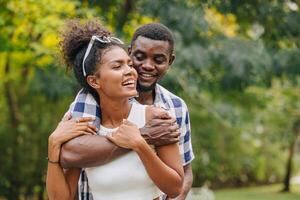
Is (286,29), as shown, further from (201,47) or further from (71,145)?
(71,145)

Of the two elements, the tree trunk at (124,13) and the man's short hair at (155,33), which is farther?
the tree trunk at (124,13)

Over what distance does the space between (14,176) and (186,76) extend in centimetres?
611

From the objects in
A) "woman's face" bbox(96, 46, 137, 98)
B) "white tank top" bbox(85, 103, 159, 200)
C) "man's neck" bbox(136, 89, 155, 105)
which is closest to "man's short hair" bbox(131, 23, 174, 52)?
"man's neck" bbox(136, 89, 155, 105)

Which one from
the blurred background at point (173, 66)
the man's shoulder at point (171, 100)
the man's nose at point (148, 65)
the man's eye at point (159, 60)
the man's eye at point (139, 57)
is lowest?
the blurred background at point (173, 66)

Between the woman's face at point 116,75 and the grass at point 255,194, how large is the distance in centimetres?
1527

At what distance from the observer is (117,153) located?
2414 millimetres

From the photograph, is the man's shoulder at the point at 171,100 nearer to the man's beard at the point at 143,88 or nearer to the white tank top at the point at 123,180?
the man's beard at the point at 143,88

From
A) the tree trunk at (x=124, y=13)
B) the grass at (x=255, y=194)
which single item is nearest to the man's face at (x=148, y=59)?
the tree trunk at (x=124, y=13)

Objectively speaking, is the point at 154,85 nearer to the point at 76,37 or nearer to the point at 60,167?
the point at 76,37

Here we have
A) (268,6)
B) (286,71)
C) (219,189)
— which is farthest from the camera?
(219,189)

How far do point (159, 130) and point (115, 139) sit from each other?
0.53 ft

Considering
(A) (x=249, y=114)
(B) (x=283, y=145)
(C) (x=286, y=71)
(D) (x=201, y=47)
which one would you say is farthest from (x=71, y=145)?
(B) (x=283, y=145)

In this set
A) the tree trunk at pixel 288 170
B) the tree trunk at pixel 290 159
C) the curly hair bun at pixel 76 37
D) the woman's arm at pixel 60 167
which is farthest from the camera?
the tree trunk at pixel 288 170

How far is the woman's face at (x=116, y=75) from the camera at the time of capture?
7.90 ft
